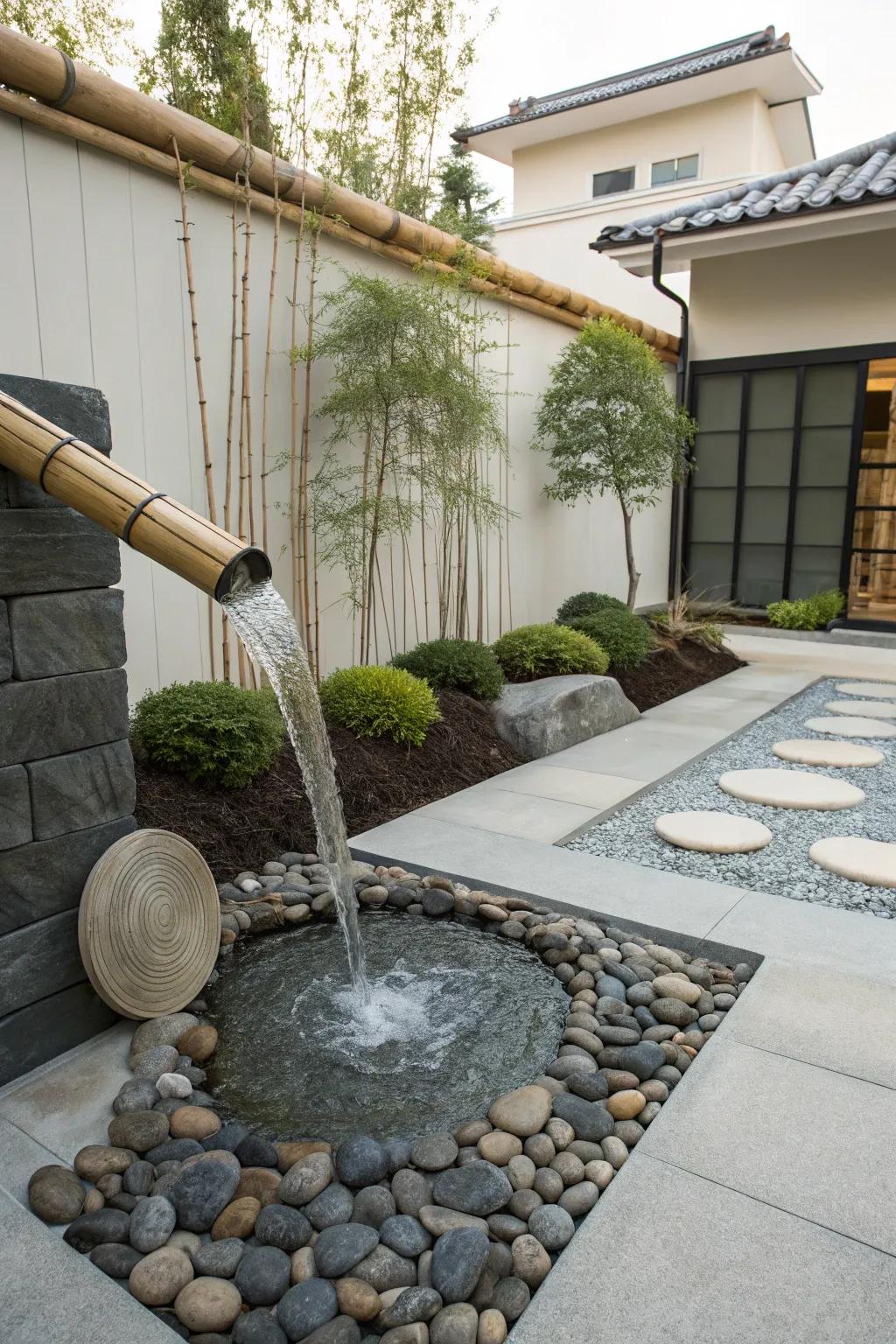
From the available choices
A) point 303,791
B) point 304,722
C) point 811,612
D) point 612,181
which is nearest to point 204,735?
point 303,791

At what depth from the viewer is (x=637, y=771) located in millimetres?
3971

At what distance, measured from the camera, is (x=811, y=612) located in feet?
25.8

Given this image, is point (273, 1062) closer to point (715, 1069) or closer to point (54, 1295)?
point (54, 1295)

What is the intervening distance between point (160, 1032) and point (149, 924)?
0.74 feet

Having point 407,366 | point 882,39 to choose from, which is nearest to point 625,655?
point 407,366

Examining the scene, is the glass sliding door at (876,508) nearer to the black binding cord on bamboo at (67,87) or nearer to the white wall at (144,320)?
the white wall at (144,320)

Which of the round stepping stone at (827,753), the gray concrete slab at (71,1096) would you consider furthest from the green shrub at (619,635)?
the gray concrete slab at (71,1096)

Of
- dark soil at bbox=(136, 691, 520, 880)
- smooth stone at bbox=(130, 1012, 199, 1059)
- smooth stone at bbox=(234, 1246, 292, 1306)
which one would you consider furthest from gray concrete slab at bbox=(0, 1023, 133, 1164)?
dark soil at bbox=(136, 691, 520, 880)

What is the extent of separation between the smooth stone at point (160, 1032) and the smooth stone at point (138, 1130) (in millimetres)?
A: 223

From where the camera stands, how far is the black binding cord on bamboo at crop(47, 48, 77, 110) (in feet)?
10.1

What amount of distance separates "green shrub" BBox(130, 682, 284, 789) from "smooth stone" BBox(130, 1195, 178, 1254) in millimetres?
1739

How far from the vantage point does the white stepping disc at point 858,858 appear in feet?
9.03

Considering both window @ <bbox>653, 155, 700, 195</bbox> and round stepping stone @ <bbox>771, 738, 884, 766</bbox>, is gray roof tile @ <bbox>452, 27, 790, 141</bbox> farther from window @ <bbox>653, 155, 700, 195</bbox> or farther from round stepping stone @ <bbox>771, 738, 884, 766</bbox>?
round stepping stone @ <bbox>771, 738, 884, 766</bbox>

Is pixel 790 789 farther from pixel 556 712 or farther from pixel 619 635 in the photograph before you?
pixel 619 635
